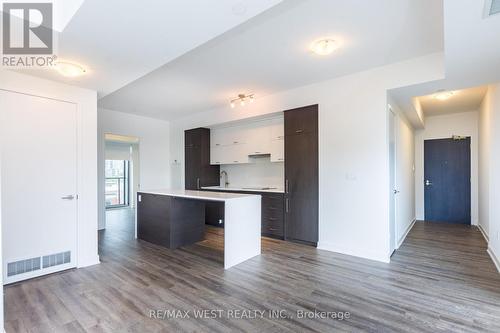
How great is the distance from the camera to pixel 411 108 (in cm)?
441

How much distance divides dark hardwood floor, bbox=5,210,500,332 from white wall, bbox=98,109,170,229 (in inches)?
102

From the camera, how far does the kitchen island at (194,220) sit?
10.7 ft

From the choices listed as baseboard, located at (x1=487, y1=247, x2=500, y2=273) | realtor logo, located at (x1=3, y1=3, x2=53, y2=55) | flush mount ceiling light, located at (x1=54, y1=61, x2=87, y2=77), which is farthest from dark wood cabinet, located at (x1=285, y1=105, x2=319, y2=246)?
realtor logo, located at (x1=3, y1=3, x2=53, y2=55)

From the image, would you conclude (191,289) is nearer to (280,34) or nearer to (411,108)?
(280,34)

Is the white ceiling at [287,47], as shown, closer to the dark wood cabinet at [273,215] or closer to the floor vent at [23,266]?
the dark wood cabinet at [273,215]

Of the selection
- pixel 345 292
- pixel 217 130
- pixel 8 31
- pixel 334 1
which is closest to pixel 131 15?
pixel 8 31

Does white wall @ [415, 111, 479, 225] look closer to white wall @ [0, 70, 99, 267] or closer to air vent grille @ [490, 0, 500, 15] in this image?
air vent grille @ [490, 0, 500, 15]

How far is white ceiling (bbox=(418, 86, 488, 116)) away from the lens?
4.45m

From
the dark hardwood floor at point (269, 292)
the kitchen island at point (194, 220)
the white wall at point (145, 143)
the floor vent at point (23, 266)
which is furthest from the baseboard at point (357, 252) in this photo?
the white wall at point (145, 143)

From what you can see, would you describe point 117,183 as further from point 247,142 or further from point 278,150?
point 278,150

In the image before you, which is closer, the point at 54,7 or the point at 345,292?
the point at 54,7

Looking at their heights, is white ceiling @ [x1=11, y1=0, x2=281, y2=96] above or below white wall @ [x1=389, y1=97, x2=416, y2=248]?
above

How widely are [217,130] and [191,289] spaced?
4120 millimetres

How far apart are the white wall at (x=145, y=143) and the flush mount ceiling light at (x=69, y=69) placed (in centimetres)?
291
